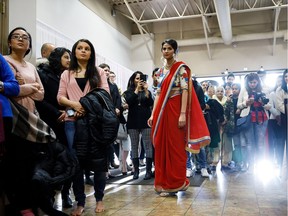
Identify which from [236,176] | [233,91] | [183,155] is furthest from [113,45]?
[183,155]

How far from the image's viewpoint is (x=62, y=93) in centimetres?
220

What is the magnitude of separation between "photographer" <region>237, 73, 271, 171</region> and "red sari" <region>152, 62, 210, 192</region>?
150 centimetres

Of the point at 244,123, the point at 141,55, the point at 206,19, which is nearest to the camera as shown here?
the point at 244,123

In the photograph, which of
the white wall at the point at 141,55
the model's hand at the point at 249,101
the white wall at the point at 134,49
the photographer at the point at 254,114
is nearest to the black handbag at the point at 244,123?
the photographer at the point at 254,114

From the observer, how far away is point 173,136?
9.09 ft

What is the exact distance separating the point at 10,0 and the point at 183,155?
186cm

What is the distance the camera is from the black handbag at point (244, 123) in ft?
13.4

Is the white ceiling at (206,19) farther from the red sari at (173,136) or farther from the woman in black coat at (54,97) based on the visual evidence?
the woman in black coat at (54,97)

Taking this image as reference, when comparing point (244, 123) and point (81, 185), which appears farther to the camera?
point (244, 123)

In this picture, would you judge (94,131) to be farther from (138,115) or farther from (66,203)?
(138,115)

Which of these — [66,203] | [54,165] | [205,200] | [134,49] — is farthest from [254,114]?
[134,49]

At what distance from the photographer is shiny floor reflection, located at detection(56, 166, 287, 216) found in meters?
2.21

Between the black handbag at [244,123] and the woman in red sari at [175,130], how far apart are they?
4.97ft

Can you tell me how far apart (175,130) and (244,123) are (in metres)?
1.74
